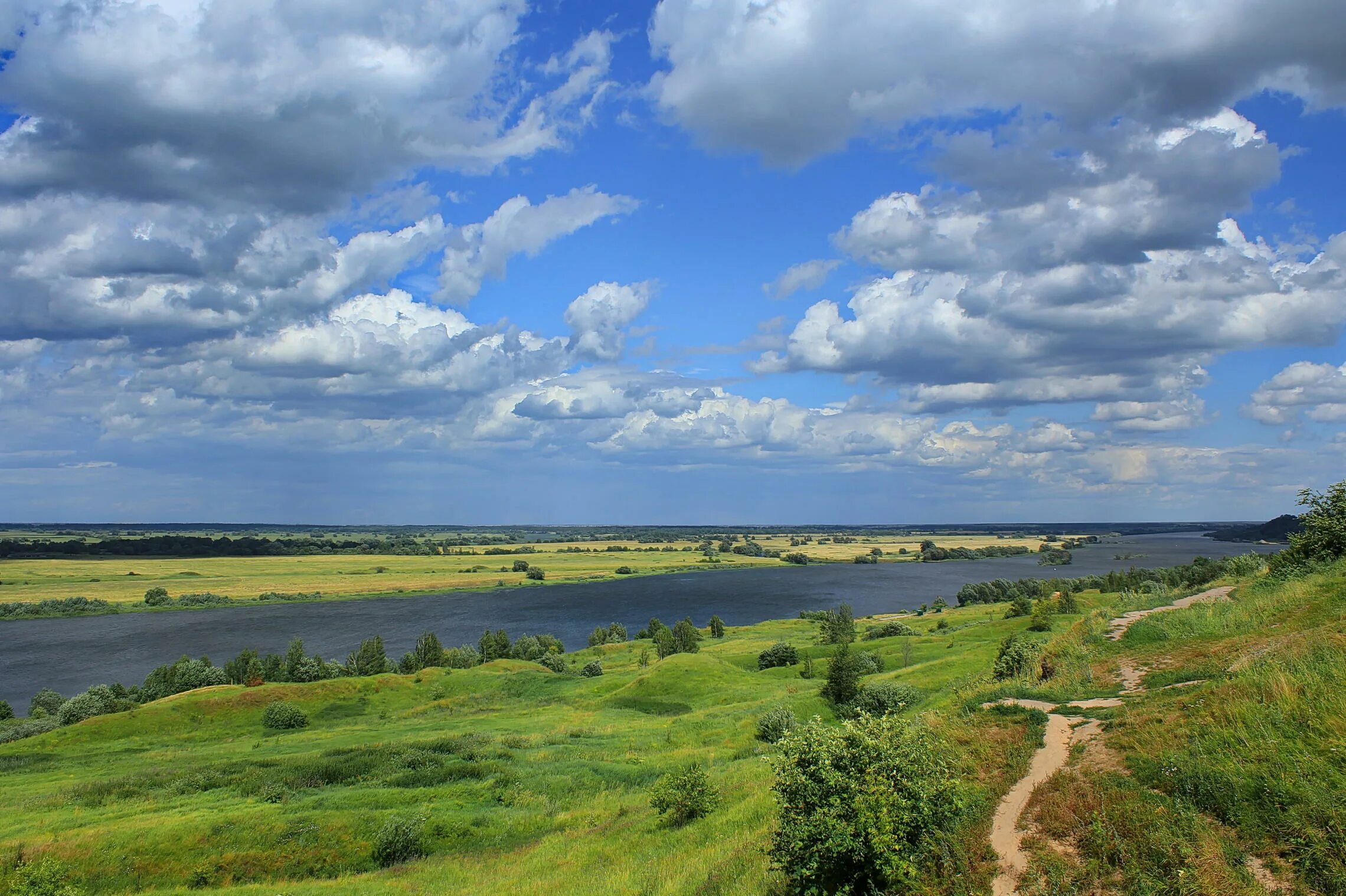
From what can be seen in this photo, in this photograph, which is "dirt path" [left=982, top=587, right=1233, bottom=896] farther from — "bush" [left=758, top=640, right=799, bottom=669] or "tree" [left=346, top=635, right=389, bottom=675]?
"tree" [left=346, top=635, right=389, bottom=675]

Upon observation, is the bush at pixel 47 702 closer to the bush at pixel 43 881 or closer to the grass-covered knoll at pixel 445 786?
the grass-covered knoll at pixel 445 786

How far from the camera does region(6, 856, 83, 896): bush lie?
58.9ft

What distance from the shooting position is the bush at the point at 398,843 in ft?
73.2

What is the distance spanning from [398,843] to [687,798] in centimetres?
974

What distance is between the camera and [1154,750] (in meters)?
11.7

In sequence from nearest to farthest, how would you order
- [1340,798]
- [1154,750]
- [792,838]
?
[1340,798]
[792,838]
[1154,750]

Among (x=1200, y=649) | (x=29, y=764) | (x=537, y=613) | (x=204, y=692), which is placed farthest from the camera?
(x=537, y=613)

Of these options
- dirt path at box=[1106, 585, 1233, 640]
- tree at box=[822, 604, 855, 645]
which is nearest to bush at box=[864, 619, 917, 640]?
tree at box=[822, 604, 855, 645]

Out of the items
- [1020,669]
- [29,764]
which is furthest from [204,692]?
[1020,669]

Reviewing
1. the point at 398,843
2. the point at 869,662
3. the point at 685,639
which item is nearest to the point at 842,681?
the point at 869,662

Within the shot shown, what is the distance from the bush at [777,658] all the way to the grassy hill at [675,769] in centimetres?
1500

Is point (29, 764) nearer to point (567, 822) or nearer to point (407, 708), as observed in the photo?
point (407, 708)

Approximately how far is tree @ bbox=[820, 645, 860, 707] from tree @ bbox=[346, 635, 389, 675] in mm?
51443

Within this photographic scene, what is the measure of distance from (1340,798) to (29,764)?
55.6 metres
